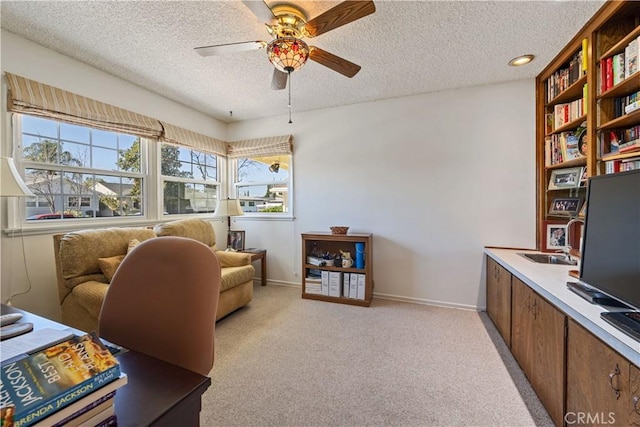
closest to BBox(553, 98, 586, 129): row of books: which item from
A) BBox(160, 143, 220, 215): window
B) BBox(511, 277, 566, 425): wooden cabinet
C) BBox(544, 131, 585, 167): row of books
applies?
BBox(544, 131, 585, 167): row of books

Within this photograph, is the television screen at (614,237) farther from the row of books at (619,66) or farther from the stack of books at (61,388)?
the stack of books at (61,388)

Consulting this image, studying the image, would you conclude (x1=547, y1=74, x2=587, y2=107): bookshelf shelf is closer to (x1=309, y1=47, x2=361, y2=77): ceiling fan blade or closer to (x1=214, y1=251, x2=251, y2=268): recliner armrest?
(x1=309, y1=47, x2=361, y2=77): ceiling fan blade

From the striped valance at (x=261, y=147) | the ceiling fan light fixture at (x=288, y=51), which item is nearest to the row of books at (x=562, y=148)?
the ceiling fan light fixture at (x=288, y=51)

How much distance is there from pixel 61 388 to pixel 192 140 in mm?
3547

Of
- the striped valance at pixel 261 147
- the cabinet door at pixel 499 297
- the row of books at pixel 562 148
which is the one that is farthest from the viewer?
the striped valance at pixel 261 147

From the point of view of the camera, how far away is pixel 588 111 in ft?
6.43

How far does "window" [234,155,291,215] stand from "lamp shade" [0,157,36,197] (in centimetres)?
262

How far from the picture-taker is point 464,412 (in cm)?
153

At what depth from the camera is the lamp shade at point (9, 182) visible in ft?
5.50

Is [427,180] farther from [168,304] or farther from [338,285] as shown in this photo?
[168,304]

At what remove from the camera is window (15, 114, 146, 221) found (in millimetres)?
2264

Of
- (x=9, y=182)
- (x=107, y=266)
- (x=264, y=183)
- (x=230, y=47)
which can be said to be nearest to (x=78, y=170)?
(x=9, y=182)

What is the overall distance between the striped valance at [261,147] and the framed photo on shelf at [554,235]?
3.09 meters

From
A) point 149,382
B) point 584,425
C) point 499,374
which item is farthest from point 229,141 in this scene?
point 584,425
